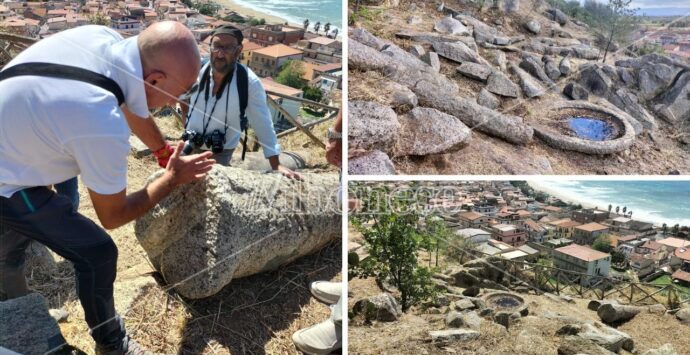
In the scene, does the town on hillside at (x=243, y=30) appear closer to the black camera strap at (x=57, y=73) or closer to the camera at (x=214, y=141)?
the camera at (x=214, y=141)

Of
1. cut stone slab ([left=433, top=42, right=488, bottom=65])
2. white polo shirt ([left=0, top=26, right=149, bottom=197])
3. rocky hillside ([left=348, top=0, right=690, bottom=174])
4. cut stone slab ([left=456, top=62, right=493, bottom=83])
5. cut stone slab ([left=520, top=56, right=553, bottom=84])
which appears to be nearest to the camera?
rocky hillside ([left=348, top=0, right=690, bottom=174])

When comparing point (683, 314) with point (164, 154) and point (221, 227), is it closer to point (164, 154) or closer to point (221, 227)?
point (221, 227)

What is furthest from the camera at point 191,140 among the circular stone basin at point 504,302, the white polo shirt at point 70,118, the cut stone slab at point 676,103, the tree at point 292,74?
the cut stone slab at point 676,103

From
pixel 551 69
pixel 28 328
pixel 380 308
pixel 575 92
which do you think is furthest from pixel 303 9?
pixel 28 328

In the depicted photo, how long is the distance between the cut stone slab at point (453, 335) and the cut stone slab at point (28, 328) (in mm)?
2150

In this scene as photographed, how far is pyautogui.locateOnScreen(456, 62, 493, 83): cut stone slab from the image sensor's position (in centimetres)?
304

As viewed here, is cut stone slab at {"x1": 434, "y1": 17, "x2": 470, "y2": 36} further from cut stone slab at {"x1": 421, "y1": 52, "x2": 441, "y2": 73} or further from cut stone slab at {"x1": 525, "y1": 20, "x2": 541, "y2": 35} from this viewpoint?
cut stone slab at {"x1": 525, "y1": 20, "x2": 541, "y2": 35}

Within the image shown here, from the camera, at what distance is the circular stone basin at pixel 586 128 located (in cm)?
256

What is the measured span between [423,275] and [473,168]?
568 millimetres

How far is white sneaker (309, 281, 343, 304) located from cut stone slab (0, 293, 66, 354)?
1.71 metres

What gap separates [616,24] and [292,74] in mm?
2329

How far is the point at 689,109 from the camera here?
345 cm

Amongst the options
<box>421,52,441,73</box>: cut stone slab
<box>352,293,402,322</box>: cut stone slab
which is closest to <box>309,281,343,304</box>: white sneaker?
<box>352,293,402,322</box>: cut stone slab

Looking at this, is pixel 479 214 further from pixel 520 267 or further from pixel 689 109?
pixel 689 109
